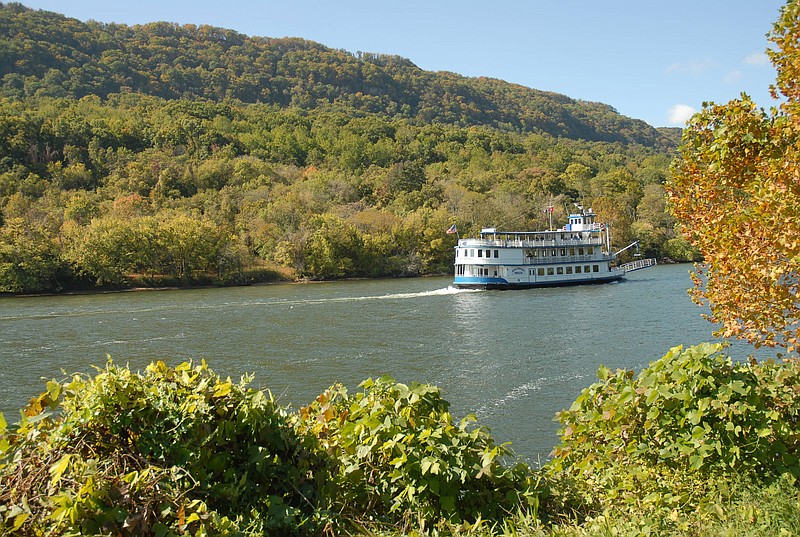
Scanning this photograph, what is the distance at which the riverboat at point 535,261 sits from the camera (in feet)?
169

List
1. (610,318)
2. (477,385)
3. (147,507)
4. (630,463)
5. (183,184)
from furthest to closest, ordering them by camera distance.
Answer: (183,184) < (610,318) < (477,385) < (630,463) < (147,507)

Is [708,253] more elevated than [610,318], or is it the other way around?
[708,253]

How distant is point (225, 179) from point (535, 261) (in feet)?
198

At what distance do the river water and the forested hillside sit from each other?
1674 centimetres

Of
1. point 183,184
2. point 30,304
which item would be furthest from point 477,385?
point 183,184

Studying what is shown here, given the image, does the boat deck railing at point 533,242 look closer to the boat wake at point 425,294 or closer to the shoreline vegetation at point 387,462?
the boat wake at point 425,294

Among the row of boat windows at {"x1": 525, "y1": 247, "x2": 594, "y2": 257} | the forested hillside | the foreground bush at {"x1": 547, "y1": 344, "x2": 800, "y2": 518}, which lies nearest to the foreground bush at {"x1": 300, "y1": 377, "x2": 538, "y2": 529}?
the foreground bush at {"x1": 547, "y1": 344, "x2": 800, "y2": 518}

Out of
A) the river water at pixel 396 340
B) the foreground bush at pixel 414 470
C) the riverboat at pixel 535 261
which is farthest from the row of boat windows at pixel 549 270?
the foreground bush at pixel 414 470

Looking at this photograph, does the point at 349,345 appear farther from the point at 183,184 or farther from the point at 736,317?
the point at 183,184

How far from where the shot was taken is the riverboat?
5162 cm

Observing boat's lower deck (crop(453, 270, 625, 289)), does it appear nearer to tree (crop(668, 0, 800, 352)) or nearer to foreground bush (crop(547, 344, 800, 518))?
tree (crop(668, 0, 800, 352))

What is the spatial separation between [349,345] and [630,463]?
67.7 ft

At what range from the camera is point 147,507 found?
4.09 m

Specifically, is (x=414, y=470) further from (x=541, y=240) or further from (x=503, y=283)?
(x=541, y=240)
